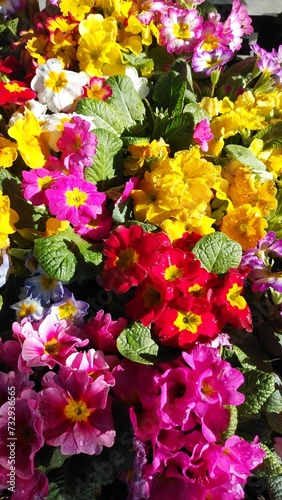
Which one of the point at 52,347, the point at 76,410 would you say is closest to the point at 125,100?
the point at 52,347

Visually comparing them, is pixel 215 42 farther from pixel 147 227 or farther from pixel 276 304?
pixel 276 304

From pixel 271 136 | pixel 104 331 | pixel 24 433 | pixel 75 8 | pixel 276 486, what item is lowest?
pixel 276 486

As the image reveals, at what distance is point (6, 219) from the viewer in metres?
1.10

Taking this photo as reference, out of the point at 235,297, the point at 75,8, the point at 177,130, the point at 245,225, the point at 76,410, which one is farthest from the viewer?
the point at 75,8

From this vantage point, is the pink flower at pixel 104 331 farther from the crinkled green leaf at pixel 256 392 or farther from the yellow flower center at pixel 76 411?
the crinkled green leaf at pixel 256 392

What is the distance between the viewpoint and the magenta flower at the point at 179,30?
151 centimetres

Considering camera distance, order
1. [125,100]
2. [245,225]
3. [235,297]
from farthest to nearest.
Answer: [125,100], [245,225], [235,297]

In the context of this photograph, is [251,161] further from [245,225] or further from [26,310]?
[26,310]

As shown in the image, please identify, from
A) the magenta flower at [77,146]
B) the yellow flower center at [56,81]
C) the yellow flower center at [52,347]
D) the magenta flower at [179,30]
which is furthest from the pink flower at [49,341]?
the magenta flower at [179,30]

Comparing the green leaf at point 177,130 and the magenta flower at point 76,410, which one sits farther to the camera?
the green leaf at point 177,130

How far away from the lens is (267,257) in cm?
119

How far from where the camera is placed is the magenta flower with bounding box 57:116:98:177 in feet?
3.82

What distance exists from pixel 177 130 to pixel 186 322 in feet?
1.62

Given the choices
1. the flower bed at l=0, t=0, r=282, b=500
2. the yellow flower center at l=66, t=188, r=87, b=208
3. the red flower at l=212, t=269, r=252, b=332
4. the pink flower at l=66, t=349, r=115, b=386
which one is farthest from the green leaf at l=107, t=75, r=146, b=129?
the pink flower at l=66, t=349, r=115, b=386
